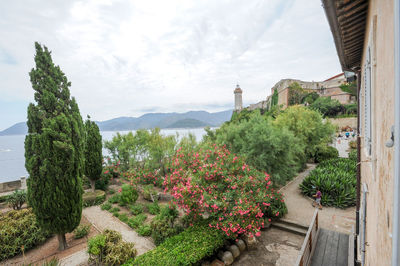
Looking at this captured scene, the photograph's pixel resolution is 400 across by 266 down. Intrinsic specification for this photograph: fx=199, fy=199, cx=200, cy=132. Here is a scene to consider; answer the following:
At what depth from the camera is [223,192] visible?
7.30m

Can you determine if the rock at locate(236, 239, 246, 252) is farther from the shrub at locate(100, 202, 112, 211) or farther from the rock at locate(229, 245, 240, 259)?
the shrub at locate(100, 202, 112, 211)

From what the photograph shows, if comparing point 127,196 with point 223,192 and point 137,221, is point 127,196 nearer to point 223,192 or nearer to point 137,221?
point 137,221

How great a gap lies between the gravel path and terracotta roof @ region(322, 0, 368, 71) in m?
8.44

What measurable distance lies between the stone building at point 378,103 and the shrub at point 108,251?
6363 mm

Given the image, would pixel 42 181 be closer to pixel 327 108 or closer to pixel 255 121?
pixel 255 121

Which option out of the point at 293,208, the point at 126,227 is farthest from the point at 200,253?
the point at 293,208

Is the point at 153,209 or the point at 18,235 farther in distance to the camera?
the point at 153,209

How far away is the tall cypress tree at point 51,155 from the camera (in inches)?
267

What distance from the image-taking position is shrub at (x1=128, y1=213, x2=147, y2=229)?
30.2ft

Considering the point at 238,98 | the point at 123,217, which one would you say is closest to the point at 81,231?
the point at 123,217

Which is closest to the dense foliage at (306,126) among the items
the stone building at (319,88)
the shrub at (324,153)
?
the shrub at (324,153)

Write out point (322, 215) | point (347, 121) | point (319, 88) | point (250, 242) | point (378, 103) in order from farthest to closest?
point (319, 88)
point (347, 121)
point (322, 215)
point (250, 242)
point (378, 103)

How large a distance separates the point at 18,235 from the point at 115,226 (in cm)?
354

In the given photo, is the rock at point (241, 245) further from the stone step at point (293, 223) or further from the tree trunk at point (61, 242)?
the tree trunk at point (61, 242)
